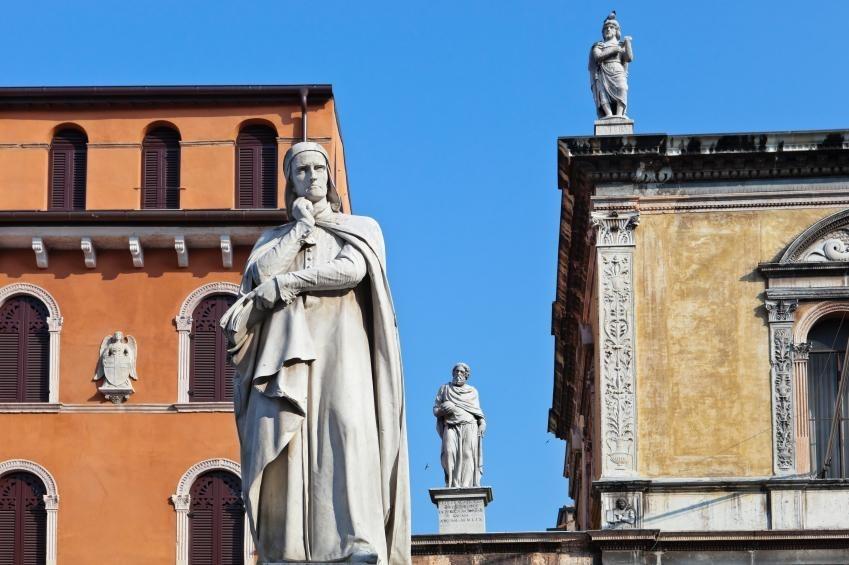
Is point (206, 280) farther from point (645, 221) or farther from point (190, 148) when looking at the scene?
point (645, 221)

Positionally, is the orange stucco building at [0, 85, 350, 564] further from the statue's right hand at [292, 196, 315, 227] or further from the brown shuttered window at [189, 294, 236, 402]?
the statue's right hand at [292, 196, 315, 227]

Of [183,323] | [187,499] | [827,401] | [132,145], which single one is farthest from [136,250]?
[827,401]

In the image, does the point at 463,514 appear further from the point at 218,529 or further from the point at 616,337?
the point at 218,529

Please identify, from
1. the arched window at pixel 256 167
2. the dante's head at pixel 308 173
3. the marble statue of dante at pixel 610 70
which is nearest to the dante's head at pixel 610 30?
the marble statue of dante at pixel 610 70

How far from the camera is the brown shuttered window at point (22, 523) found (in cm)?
4125

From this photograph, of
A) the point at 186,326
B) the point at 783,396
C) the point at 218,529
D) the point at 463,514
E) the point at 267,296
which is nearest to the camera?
the point at 267,296

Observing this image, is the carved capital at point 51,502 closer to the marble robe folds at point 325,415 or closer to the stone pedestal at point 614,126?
the stone pedestal at point 614,126

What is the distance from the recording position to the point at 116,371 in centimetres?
4194

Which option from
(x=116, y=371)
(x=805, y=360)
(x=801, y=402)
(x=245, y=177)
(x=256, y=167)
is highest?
(x=256, y=167)

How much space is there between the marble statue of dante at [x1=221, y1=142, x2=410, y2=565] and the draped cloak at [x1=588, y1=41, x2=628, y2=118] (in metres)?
26.2

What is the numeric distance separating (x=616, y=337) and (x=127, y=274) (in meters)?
10.5

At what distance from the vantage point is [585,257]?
38.6 metres

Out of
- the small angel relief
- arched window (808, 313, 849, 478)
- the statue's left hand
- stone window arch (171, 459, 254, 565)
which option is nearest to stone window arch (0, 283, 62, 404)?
the small angel relief

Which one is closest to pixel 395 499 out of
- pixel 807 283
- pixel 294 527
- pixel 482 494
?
pixel 294 527
